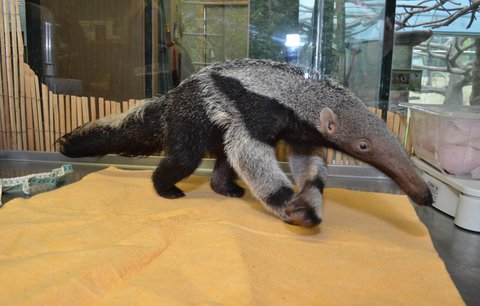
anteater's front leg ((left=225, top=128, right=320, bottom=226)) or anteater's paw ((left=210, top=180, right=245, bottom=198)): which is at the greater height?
anteater's front leg ((left=225, top=128, right=320, bottom=226))

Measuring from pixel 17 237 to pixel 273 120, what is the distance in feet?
3.67

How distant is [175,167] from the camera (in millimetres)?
1939

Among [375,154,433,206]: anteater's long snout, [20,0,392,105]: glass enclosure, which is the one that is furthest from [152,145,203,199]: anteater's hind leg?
[20,0,392,105]: glass enclosure

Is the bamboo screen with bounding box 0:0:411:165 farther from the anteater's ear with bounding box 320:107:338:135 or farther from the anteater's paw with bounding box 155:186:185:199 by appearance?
the anteater's ear with bounding box 320:107:338:135

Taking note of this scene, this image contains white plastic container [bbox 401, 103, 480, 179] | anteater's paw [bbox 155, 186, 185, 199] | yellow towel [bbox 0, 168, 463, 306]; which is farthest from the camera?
anteater's paw [bbox 155, 186, 185, 199]

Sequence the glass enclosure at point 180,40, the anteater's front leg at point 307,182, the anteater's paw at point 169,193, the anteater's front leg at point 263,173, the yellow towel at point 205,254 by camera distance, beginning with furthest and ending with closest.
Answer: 1. the glass enclosure at point 180,40
2. the anteater's paw at point 169,193
3. the anteater's front leg at point 263,173
4. the anteater's front leg at point 307,182
5. the yellow towel at point 205,254

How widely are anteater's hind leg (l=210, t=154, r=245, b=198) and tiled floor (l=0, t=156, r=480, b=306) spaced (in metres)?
0.69

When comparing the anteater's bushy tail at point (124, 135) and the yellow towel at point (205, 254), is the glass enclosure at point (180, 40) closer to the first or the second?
the anteater's bushy tail at point (124, 135)

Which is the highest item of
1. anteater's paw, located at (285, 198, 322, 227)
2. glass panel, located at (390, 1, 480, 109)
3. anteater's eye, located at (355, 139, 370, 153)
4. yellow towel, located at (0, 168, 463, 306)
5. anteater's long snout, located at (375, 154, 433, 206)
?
glass panel, located at (390, 1, 480, 109)

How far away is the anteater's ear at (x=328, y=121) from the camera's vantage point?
1.59 m

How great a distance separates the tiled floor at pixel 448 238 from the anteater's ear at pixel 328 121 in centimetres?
65

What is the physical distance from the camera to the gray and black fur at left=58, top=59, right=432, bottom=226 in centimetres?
152

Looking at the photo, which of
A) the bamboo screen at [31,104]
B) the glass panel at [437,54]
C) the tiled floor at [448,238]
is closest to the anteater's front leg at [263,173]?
the tiled floor at [448,238]

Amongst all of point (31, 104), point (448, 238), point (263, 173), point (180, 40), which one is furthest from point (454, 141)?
point (31, 104)
